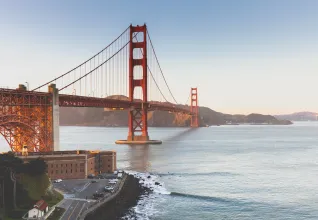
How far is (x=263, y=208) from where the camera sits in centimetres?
4291

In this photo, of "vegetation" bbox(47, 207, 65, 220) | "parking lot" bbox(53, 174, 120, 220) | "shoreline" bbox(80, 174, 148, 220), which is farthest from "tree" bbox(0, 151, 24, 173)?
"shoreline" bbox(80, 174, 148, 220)

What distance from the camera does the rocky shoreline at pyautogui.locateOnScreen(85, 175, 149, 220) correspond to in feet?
125

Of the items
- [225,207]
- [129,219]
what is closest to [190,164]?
[225,207]

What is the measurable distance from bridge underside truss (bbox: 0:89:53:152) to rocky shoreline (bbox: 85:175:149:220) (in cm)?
1517

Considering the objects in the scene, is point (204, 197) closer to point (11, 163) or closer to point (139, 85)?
point (11, 163)

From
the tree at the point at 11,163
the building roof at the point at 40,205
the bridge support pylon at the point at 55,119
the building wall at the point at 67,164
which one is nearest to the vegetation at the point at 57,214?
the building roof at the point at 40,205

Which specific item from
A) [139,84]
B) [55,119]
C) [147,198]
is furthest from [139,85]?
[147,198]

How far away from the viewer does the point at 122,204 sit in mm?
42781

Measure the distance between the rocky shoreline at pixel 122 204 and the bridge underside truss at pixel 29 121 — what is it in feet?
49.8

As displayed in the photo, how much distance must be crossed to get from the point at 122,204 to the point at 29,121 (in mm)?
22237

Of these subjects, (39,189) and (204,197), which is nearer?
(39,189)

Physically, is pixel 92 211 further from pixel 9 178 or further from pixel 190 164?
pixel 190 164

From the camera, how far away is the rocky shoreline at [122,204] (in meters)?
38.2

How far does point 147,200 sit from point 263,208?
41.2 feet
